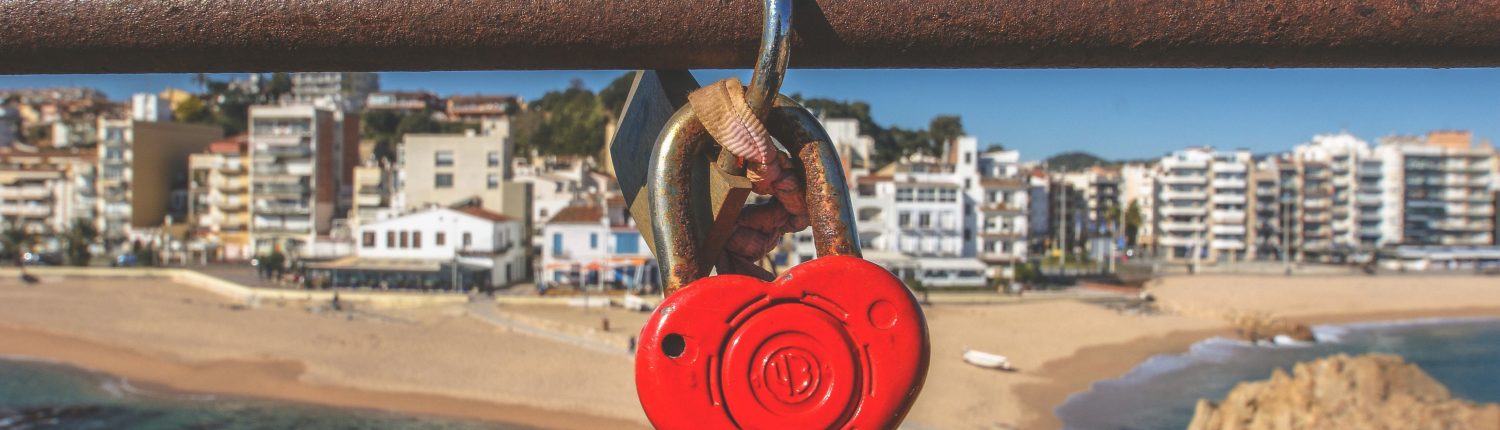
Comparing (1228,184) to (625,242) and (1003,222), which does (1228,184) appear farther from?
(625,242)

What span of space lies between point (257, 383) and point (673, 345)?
3191 centimetres

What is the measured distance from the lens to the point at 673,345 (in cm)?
179

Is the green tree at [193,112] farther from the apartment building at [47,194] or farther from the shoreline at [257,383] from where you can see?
the shoreline at [257,383]

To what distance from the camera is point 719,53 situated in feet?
6.00

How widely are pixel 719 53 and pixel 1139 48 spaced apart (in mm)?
740

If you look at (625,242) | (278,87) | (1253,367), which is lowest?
(1253,367)

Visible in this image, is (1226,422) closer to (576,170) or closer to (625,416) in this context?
(625,416)

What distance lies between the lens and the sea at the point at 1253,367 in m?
27.8

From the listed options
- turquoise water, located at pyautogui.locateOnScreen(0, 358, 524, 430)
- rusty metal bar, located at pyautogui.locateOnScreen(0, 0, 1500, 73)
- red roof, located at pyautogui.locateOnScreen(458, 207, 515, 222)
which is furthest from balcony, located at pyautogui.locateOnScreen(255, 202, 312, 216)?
rusty metal bar, located at pyautogui.locateOnScreen(0, 0, 1500, 73)

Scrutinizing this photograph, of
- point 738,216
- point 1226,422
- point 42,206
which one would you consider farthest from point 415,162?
point 738,216

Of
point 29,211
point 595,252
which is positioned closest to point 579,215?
point 595,252

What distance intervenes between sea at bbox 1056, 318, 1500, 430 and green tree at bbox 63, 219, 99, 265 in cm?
5518

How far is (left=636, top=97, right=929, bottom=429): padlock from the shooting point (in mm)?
1745

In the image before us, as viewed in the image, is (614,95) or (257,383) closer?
(257,383)
